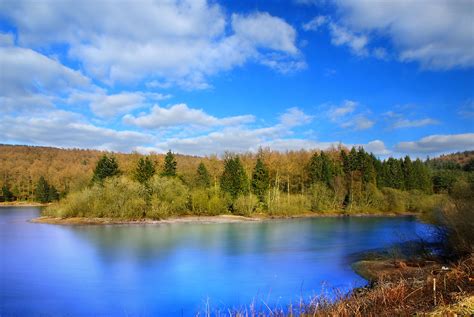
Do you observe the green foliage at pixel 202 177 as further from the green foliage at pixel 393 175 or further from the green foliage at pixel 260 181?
the green foliage at pixel 393 175

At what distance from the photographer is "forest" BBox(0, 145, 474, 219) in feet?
179

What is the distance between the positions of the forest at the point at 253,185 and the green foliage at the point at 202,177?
0.05m

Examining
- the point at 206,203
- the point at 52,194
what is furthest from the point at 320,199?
the point at 52,194

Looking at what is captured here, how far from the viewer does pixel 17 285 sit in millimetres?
17953

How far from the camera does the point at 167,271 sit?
69.4ft

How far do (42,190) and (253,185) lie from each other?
57358 millimetres

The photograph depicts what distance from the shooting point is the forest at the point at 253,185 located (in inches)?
2143

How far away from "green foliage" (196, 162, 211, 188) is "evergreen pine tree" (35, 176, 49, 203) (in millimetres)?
47970

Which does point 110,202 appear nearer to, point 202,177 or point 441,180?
point 202,177

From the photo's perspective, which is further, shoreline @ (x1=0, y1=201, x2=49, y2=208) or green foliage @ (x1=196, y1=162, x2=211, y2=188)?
shoreline @ (x1=0, y1=201, x2=49, y2=208)

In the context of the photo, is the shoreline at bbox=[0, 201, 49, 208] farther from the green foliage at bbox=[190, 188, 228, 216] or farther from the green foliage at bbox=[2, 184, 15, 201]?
the green foliage at bbox=[190, 188, 228, 216]

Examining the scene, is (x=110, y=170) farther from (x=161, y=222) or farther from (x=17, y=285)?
(x=17, y=285)

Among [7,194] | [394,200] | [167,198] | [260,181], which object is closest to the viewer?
[167,198]

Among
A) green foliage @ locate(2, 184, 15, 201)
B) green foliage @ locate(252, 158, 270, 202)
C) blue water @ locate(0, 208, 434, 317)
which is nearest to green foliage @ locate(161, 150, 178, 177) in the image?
green foliage @ locate(252, 158, 270, 202)
